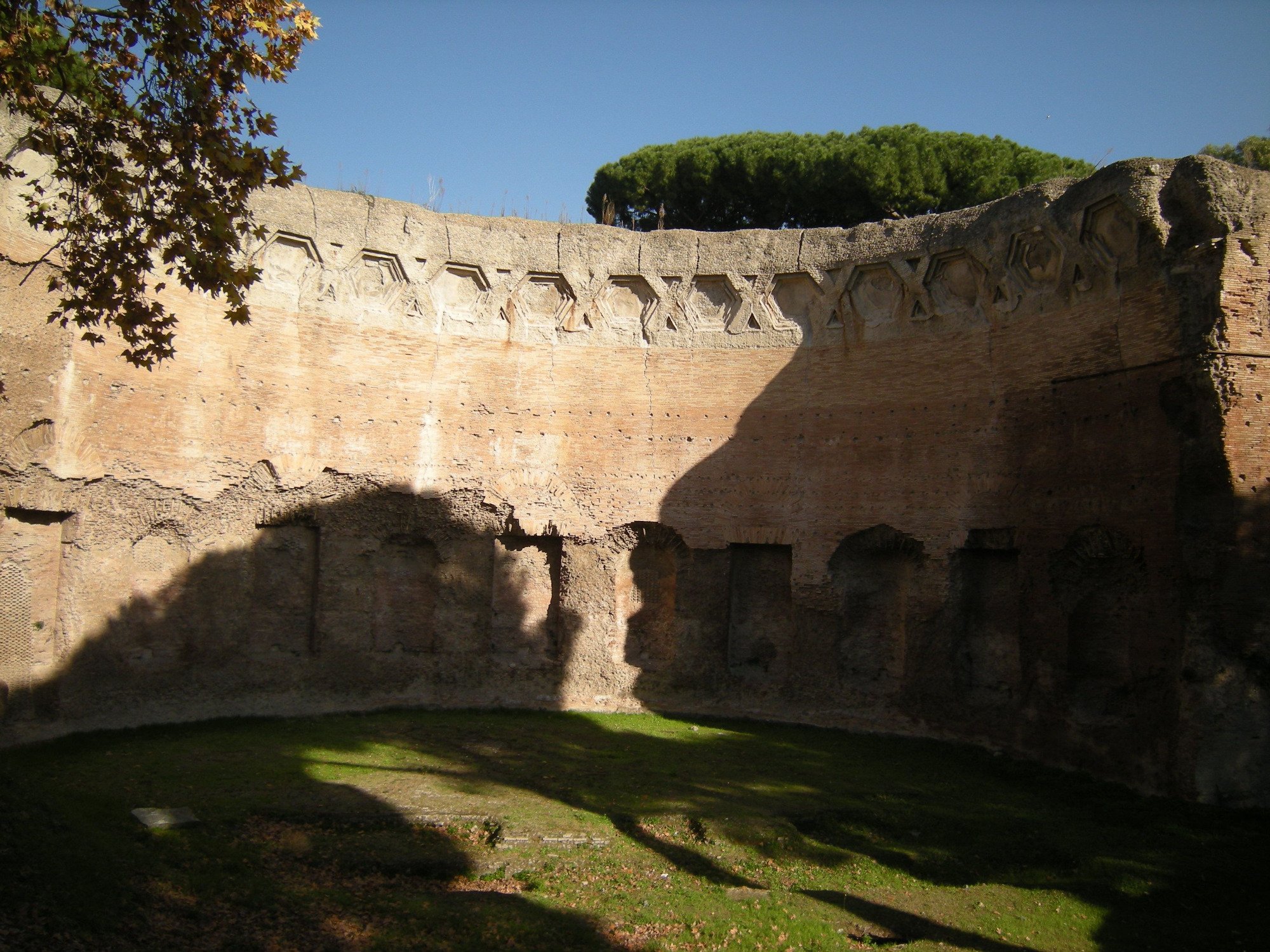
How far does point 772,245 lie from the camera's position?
492 inches

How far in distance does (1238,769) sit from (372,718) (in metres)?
8.45

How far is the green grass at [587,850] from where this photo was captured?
500cm

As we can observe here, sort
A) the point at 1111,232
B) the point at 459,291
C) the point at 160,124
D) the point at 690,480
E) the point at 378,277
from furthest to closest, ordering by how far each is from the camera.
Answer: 1. the point at 459,291
2. the point at 690,480
3. the point at 378,277
4. the point at 1111,232
5. the point at 160,124

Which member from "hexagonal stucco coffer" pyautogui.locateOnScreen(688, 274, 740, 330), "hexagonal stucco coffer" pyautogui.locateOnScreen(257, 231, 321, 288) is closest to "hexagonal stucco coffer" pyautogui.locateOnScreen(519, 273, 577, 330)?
"hexagonal stucco coffer" pyautogui.locateOnScreen(688, 274, 740, 330)

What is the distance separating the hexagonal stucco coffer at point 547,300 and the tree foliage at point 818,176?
24.6 feet

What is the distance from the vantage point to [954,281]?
11.3 meters

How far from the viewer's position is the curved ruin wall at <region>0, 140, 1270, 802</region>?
8.54 meters

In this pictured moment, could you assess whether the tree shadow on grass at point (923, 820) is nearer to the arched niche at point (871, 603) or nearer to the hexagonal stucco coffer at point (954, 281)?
the arched niche at point (871, 603)

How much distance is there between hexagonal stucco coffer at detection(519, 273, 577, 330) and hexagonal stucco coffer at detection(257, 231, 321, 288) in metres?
2.63

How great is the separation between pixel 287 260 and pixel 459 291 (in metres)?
2.12

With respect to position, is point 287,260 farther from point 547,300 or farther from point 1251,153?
point 1251,153

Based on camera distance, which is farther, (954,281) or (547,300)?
(547,300)

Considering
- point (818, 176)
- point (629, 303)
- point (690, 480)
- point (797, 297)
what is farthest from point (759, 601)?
point (818, 176)

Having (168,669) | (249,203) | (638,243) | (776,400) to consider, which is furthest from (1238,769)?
(249,203)
